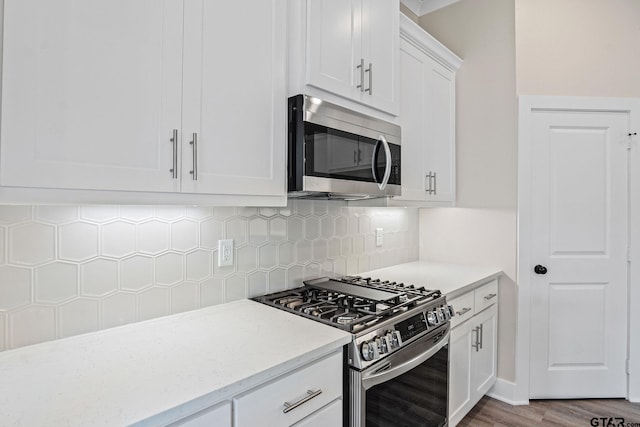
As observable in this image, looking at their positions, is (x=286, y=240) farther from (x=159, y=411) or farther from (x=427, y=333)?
(x=159, y=411)

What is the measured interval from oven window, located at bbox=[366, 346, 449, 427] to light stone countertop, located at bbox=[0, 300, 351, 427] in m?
0.33

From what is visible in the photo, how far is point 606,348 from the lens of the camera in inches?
105

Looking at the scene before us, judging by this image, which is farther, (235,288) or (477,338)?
(477,338)

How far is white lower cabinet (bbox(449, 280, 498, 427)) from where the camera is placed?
6.94 feet

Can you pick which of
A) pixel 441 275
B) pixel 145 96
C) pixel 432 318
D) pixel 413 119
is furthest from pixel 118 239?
pixel 441 275

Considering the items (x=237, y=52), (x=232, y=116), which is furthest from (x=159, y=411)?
(x=237, y=52)

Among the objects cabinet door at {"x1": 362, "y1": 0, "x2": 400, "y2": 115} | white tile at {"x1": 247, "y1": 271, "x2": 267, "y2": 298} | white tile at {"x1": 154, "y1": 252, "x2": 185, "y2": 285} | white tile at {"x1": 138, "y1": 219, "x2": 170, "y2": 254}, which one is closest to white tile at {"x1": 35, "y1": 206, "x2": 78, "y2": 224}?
white tile at {"x1": 138, "y1": 219, "x2": 170, "y2": 254}

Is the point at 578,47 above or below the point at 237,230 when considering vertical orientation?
above

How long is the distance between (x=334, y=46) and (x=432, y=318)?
132cm

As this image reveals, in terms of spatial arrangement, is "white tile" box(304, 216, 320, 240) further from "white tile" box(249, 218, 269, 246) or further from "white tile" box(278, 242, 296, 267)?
"white tile" box(249, 218, 269, 246)

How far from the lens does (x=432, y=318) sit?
1764 mm

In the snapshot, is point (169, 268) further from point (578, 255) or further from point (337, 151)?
point (578, 255)

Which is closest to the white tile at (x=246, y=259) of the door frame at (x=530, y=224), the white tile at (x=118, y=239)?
the white tile at (x=118, y=239)

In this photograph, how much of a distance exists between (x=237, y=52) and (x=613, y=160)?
2667mm
